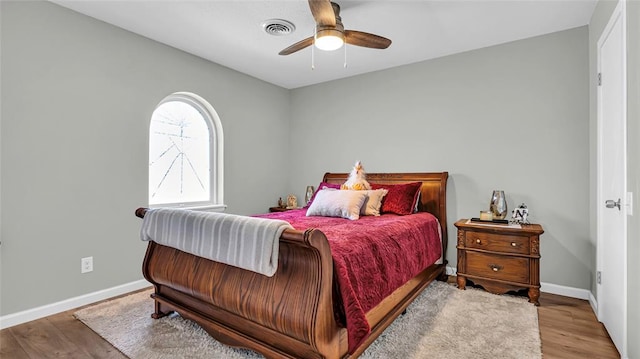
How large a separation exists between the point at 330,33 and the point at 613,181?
2.17 m

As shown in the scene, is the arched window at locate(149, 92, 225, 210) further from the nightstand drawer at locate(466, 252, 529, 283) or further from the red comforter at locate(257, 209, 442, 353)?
the nightstand drawer at locate(466, 252, 529, 283)

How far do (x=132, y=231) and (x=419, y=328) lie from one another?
2714 mm

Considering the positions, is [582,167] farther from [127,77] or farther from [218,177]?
[127,77]

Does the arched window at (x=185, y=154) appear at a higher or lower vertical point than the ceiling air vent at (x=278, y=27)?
lower

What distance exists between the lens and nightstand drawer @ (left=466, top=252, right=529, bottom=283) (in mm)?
Answer: 2777

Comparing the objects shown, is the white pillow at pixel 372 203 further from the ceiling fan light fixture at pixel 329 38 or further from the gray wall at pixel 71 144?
the gray wall at pixel 71 144

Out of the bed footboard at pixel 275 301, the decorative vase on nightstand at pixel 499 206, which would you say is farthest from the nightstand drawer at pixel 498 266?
the bed footboard at pixel 275 301

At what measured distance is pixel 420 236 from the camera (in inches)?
108

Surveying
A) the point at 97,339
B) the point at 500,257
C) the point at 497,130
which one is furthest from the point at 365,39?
the point at 97,339

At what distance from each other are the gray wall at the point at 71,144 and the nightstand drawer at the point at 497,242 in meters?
3.22

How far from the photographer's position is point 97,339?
6.96 feet

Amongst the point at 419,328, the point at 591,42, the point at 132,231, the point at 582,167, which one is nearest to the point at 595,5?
the point at 591,42

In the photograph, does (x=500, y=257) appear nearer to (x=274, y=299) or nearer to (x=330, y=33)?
(x=274, y=299)

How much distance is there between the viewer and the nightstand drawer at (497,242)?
9.14 ft
